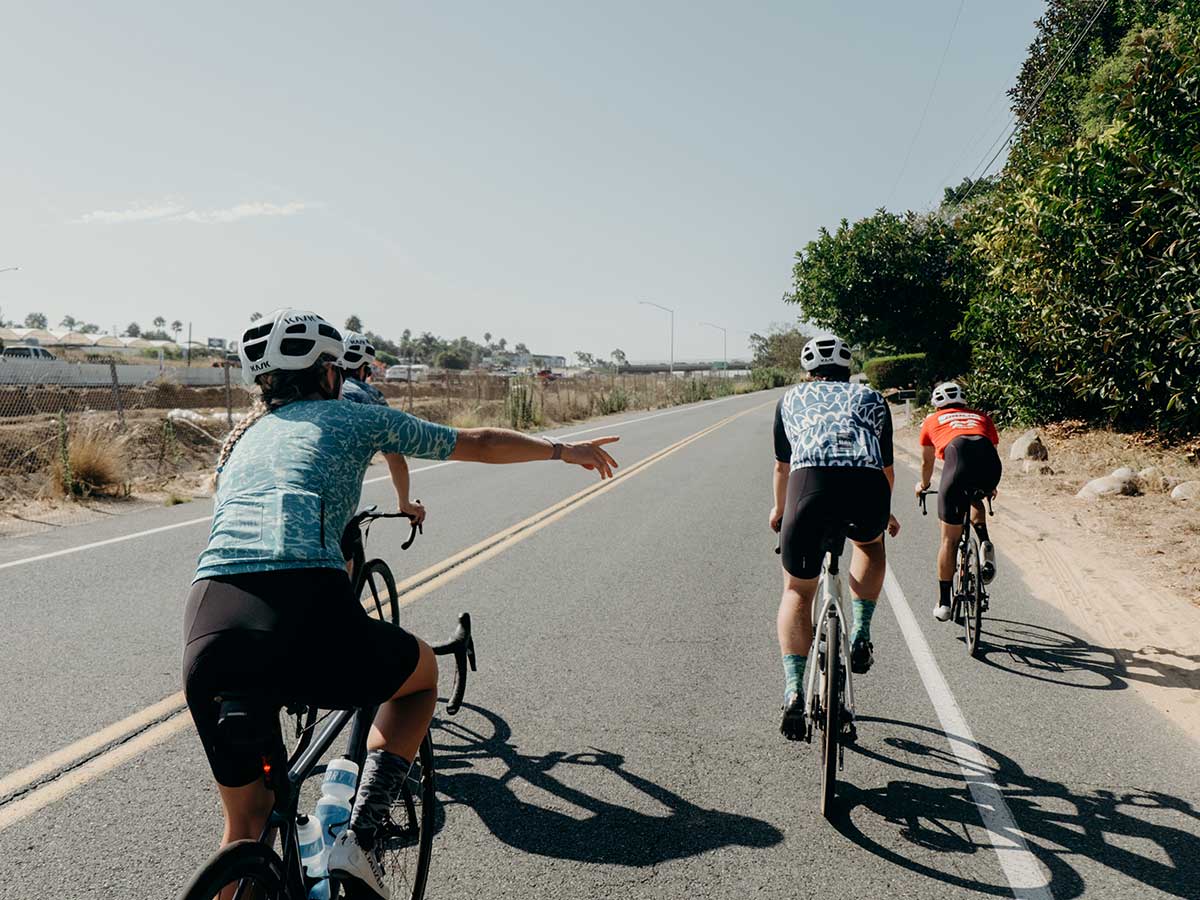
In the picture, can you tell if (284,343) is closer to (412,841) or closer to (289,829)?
(289,829)

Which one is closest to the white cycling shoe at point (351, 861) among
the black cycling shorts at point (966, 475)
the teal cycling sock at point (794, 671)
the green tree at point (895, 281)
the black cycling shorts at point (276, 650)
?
the black cycling shorts at point (276, 650)

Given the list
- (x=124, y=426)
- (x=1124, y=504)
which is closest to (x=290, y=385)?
(x=1124, y=504)

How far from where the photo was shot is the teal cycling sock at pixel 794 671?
4.11 metres

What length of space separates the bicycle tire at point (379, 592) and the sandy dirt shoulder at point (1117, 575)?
166 inches

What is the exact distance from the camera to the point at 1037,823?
3.78 meters

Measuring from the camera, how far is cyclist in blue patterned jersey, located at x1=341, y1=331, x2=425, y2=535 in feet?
16.2

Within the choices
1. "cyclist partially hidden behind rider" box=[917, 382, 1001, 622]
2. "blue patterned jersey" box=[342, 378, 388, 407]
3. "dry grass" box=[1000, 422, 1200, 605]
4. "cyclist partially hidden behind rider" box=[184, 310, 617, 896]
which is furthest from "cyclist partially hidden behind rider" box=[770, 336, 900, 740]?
"dry grass" box=[1000, 422, 1200, 605]

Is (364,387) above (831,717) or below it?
above

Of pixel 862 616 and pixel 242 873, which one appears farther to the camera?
pixel 862 616

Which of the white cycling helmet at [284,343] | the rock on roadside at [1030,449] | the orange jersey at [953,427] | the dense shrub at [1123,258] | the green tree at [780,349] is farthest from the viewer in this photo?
the green tree at [780,349]

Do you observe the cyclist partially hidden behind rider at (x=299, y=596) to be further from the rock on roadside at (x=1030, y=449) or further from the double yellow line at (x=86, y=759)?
the rock on roadside at (x=1030, y=449)

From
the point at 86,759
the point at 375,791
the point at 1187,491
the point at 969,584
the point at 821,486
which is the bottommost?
the point at 86,759

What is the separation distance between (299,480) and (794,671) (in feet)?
8.61

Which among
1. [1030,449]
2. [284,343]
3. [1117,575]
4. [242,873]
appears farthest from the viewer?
[1030,449]
